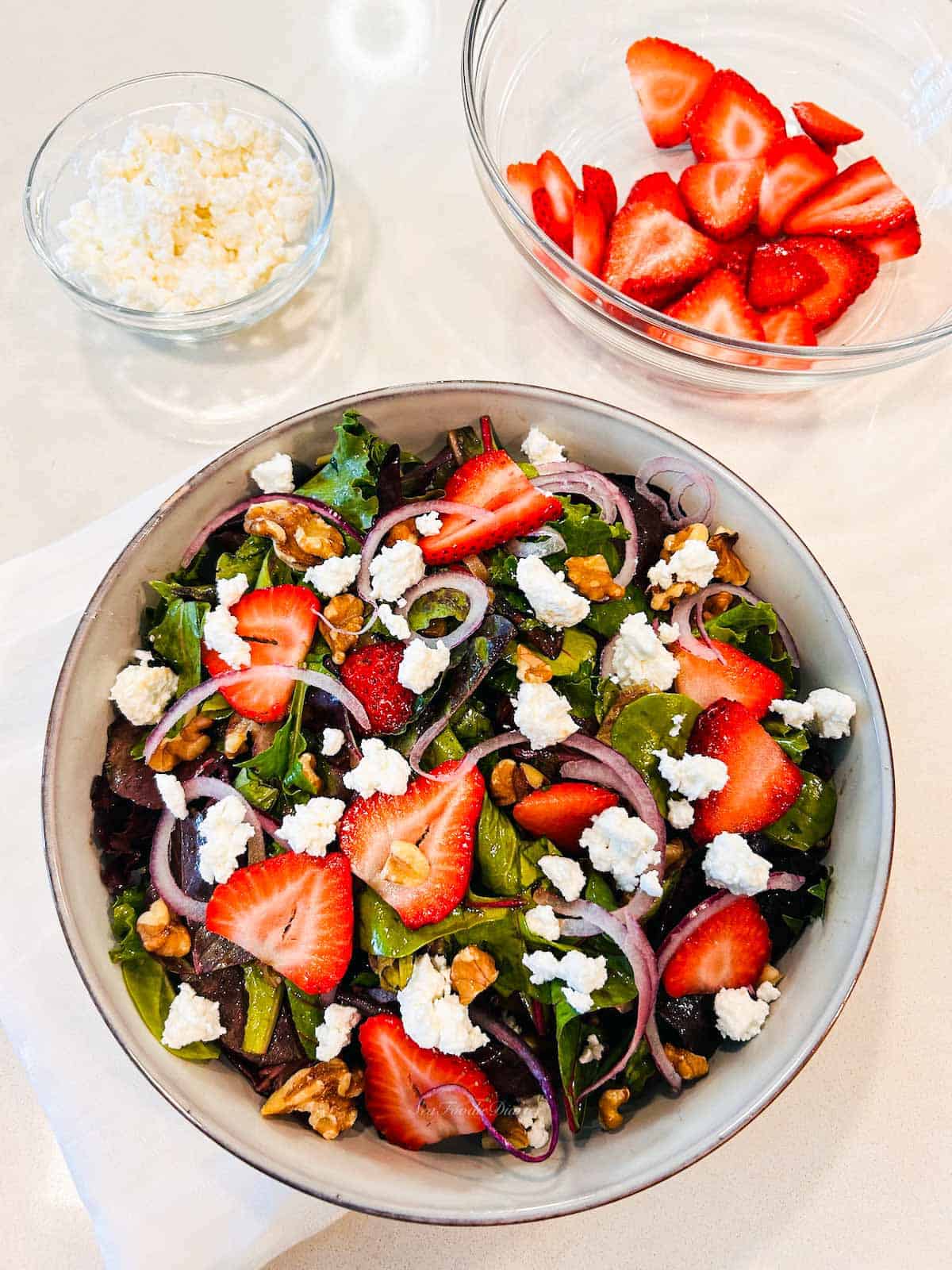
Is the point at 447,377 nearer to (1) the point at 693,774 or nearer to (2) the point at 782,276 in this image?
(2) the point at 782,276

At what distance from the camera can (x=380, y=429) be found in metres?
1.23

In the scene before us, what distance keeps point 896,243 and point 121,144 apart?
143 cm

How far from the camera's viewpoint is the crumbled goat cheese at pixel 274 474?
46.2 inches

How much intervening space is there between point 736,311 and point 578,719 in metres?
0.80

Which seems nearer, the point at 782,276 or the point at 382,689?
the point at 382,689

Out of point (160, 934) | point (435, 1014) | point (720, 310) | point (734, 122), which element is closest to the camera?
point (435, 1014)

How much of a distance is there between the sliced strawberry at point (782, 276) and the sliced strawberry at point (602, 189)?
0.87 ft

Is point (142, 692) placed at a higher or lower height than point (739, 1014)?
higher

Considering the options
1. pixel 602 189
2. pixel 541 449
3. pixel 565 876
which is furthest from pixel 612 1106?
pixel 602 189

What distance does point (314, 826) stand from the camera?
3.35 feet

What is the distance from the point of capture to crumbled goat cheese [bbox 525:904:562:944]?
3.28 feet

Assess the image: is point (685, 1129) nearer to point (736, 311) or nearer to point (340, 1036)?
point (340, 1036)

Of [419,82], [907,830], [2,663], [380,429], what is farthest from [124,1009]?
[419,82]

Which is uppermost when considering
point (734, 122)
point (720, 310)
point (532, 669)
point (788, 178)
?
point (734, 122)
